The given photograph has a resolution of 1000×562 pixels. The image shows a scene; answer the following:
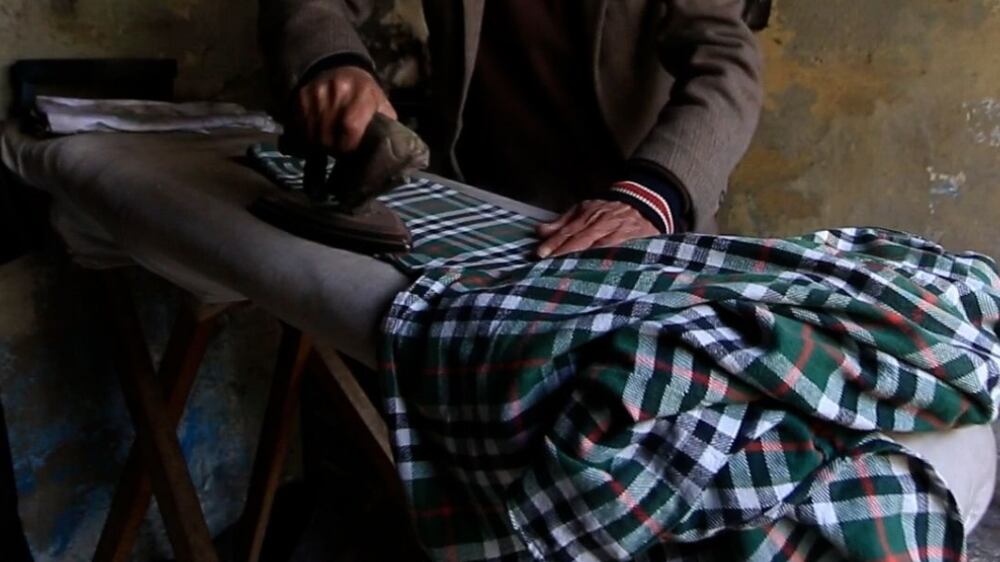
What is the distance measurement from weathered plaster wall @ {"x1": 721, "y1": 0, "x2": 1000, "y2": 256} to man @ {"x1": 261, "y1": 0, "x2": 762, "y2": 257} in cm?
51

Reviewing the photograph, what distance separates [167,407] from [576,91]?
0.63m

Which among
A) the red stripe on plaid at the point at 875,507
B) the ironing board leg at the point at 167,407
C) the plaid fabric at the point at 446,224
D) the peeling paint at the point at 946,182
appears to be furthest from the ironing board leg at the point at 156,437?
the peeling paint at the point at 946,182

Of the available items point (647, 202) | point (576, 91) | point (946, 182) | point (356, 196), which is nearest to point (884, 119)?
point (946, 182)

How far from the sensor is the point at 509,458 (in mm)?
470

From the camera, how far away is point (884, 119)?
150cm

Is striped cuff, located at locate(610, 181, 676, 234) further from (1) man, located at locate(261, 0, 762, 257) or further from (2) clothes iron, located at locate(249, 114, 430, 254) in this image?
(2) clothes iron, located at locate(249, 114, 430, 254)

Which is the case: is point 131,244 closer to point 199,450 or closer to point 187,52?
point 187,52

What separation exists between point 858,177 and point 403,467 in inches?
48.2

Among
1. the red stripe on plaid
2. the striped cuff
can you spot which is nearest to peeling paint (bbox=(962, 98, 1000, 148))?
the striped cuff

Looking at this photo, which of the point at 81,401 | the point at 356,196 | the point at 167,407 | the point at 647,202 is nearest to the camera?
the point at 356,196

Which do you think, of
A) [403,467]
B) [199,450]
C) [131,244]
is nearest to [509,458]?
[403,467]

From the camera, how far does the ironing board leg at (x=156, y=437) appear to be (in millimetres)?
1114

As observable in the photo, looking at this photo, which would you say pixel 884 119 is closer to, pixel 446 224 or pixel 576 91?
pixel 576 91

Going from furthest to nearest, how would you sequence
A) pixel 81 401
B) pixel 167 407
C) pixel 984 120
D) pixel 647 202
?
pixel 984 120 < pixel 81 401 < pixel 167 407 < pixel 647 202
